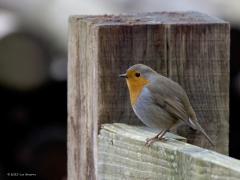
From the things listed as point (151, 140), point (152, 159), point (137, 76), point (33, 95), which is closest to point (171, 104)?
point (137, 76)

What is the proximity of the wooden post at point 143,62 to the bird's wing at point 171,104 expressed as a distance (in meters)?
0.21

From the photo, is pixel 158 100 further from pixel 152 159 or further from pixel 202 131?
pixel 152 159

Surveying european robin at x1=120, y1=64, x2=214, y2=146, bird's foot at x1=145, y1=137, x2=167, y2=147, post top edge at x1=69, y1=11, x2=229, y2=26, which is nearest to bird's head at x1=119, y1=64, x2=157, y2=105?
european robin at x1=120, y1=64, x2=214, y2=146

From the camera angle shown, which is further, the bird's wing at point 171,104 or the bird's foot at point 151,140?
the bird's wing at point 171,104

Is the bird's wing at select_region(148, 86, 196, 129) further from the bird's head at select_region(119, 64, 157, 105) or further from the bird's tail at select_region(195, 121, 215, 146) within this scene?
the bird's tail at select_region(195, 121, 215, 146)

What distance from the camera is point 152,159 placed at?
97.0 inches

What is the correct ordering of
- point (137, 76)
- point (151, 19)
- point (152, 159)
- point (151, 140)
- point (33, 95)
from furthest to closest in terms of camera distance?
point (33, 95)
point (137, 76)
point (151, 19)
point (151, 140)
point (152, 159)

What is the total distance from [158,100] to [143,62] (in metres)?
0.80

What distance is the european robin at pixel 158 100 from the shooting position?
9.90 feet

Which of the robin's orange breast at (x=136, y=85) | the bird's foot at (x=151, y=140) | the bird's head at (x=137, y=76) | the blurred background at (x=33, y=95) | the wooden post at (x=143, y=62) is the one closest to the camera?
the bird's foot at (x=151, y=140)

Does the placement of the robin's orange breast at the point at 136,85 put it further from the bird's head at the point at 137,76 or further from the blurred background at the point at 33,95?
the blurred background at the point at 33,95

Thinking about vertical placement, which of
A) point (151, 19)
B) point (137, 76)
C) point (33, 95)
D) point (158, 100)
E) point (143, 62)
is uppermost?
point (151, 19)

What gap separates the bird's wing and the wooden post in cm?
21

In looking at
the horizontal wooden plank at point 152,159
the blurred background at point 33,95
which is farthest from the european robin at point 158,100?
the blurred background at point 33,95
